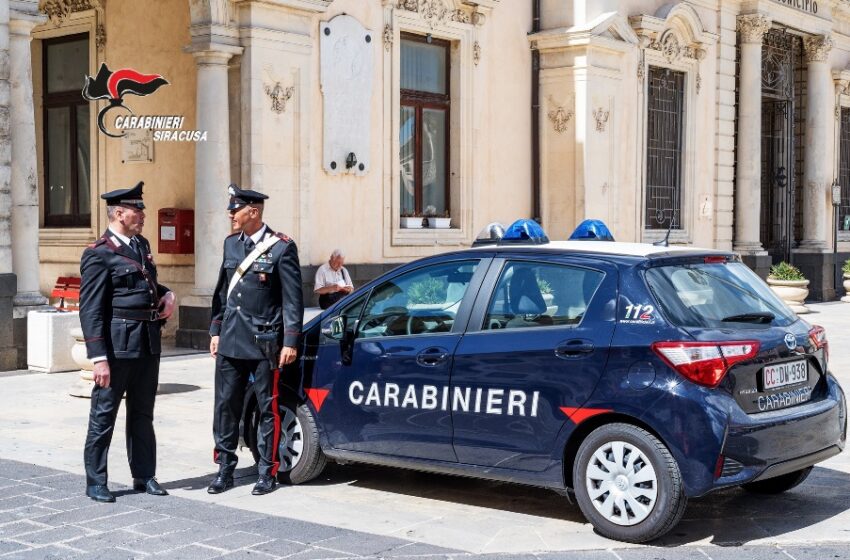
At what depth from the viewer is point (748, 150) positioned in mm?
24844

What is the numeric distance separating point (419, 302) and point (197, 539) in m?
1.88

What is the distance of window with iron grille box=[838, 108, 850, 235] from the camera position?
29.9 metres

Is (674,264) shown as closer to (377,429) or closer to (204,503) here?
(377,429)

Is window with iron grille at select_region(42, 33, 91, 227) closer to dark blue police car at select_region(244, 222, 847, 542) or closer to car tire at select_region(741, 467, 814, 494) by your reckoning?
dark blue police car at select_region(244, 222, 847, 542)

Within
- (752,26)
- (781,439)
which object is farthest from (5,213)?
(752,26)

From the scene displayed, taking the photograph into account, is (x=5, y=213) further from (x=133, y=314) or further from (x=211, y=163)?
(x=133, y=314)

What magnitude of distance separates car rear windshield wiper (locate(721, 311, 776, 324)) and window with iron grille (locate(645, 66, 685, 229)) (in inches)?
609

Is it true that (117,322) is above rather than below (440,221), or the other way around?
below

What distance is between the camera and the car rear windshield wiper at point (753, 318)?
20.9 feet

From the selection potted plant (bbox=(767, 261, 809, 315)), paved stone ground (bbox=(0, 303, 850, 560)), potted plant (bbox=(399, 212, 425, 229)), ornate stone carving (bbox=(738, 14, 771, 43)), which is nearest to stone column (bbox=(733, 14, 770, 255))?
ornate stone carving (bbox=(738, 14, 771, 43))

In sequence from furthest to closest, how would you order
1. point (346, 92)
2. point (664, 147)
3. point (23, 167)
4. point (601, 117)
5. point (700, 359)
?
point (664, 147) < point (601, 117) < point (346, 92) < point (23, 167) < point (700, 359)

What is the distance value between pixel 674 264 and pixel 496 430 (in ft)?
4.28

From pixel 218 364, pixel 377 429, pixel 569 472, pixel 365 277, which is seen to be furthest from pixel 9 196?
pixel 569 472

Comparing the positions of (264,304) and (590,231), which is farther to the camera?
(590,231)
